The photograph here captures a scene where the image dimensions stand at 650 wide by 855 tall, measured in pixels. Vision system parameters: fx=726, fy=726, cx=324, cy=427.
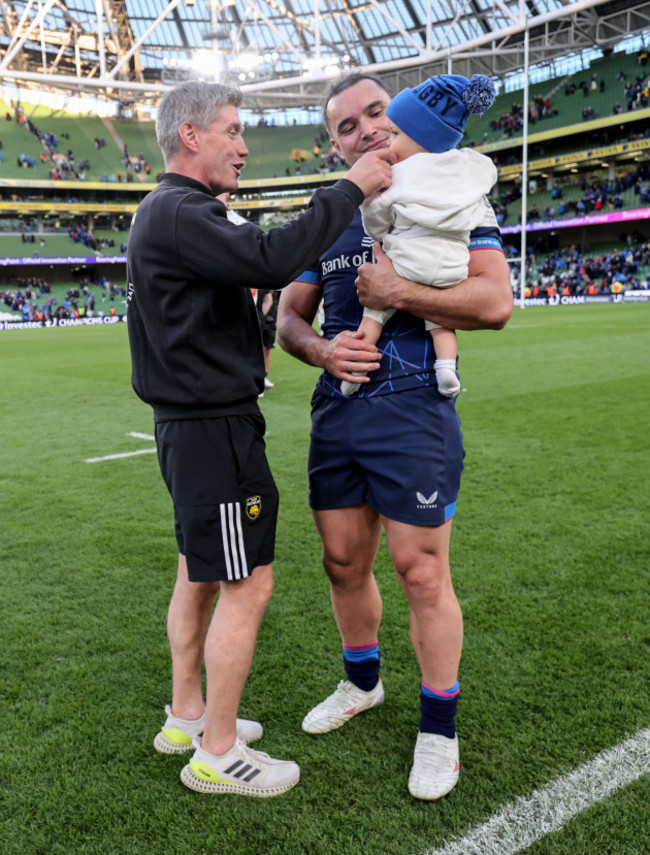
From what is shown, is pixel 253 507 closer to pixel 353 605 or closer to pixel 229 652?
pixel 229 652

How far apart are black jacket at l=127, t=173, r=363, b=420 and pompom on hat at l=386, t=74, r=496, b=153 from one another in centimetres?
25

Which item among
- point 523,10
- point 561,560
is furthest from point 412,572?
point 523,10

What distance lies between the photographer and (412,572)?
2215 mm

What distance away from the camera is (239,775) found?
2217 mm

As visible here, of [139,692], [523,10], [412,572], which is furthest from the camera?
[523,10]

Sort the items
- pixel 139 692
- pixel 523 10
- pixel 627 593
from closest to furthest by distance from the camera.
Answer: pixel 139 692 < pixel 627 593 < pixel 523 10

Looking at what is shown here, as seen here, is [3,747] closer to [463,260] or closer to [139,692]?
[139,692]

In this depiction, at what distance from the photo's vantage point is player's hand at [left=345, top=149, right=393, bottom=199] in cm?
200

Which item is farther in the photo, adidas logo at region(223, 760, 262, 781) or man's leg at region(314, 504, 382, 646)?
man's leg at region(314, 504, 382, 646)

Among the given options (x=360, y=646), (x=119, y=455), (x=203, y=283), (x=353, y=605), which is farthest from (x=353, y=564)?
(x=119, y=455)

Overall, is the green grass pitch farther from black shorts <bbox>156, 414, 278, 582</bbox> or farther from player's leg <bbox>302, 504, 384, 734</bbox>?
black shorts <bbox>156, 414, 278, 582</bbox>

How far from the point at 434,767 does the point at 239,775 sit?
0.59 metres

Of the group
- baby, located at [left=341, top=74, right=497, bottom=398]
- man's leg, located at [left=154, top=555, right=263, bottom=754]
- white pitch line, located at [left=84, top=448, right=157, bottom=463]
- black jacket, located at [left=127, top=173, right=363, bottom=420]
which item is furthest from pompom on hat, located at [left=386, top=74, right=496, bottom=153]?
white pitch line, located at [left=84, top=448, right=157, bottom=463]

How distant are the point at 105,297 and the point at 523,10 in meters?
29.2
